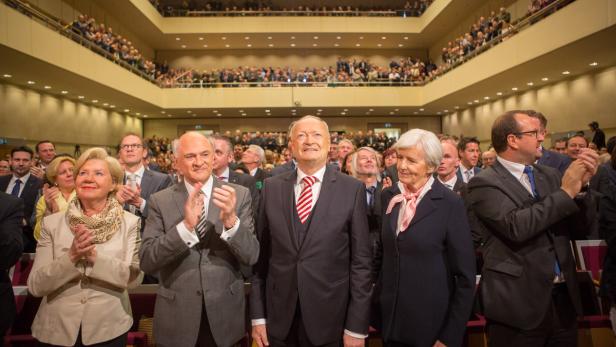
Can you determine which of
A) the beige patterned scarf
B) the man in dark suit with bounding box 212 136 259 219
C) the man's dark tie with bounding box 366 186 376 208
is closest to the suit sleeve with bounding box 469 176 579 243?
the man's dark tie with bounding box 366 186 376 208

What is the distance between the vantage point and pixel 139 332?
123 inches

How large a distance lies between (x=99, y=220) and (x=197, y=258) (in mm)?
578

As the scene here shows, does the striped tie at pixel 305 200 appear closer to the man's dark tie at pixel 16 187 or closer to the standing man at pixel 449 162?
the standing man at pixel 449 162

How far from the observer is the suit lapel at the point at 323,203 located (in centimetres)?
223

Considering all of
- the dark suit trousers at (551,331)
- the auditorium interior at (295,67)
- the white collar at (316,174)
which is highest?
the auditorium interior at (295,67)

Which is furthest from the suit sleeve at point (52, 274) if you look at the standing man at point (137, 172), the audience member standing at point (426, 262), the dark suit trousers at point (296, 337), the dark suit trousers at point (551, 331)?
the dark suit trousers at point (551, 331)

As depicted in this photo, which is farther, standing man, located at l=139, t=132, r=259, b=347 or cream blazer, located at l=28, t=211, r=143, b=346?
cream blazer, located at l=28, t=211, r=143, b=346

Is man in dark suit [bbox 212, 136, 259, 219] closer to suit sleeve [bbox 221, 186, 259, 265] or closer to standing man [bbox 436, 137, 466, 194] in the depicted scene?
standing man [bbox 436, 137, 466, 194]

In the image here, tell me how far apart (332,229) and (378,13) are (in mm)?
23847

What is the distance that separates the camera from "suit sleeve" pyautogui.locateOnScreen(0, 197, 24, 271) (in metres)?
2.35

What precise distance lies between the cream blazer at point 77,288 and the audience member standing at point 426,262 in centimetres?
139

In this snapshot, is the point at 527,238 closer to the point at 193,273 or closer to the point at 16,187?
the point at 193,273

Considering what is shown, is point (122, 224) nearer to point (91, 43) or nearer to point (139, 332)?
point (139, 332)

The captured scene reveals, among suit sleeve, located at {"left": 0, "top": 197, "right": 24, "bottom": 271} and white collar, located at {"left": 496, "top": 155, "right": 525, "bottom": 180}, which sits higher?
white collar, located at {"left": 496, "top": 155, "right": 525, "bottom": 180}
